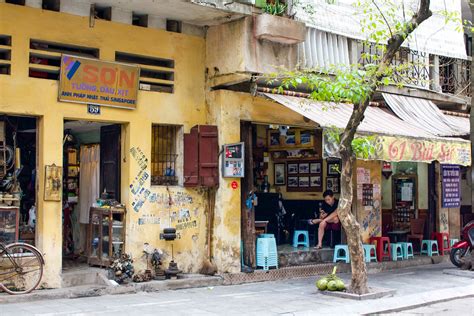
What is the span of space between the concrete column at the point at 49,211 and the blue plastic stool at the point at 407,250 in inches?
344

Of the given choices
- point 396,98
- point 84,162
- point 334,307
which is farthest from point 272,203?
point 334,307

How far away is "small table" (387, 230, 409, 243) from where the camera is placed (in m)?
15.6

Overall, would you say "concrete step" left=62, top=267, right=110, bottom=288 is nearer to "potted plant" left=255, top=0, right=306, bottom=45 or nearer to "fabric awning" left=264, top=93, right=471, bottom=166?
"fabric awning" left=264, top=93, right=471, bottom=166

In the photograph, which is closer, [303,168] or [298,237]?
[298,237]

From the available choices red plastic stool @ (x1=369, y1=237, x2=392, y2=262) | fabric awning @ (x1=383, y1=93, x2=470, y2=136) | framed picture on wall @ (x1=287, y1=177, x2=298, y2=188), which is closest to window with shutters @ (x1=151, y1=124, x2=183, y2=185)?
fabric awning @ (x1=383, y1=93, x2=470, y2=136)

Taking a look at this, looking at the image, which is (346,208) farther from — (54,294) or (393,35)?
(54,294)

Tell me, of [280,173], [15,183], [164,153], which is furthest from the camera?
[280,173]

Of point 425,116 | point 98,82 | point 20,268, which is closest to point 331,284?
point 20,268

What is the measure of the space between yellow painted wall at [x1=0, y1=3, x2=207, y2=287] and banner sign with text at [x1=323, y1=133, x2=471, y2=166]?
9.58ft

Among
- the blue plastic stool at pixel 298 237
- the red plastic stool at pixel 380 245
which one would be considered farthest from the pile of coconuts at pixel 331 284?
the red plastic stool at pixel 380 245

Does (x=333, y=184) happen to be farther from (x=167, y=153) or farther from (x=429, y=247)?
(x=167, y=153)

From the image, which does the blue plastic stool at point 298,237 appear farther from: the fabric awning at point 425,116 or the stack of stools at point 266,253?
Result: the fabric awning at point 425,116

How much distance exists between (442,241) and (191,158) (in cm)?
811

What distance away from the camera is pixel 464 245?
45.5 ft
